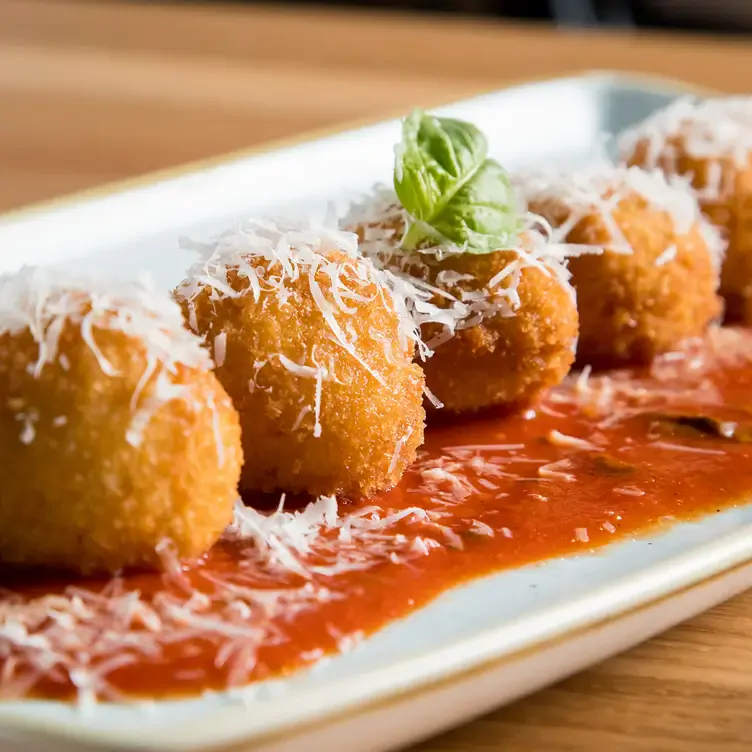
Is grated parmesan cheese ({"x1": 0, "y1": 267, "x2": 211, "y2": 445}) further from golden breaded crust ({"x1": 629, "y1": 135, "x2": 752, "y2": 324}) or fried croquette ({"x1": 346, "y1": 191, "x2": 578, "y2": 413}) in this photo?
golden breaded crust ({"x1": 629, "y1": 135, "x2": 752, "y2": 324})

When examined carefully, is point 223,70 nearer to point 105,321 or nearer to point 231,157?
point 231,157

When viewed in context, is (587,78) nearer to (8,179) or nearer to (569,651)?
(8,179)

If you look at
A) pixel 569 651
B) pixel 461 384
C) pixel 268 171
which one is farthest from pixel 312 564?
pixel 268 171

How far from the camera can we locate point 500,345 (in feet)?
8.62

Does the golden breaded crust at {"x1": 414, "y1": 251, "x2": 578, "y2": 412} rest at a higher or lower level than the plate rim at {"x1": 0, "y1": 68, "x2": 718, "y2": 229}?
lower

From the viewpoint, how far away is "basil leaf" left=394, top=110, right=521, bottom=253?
252 centimetres

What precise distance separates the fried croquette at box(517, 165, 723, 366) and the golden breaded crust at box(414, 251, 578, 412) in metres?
0.24

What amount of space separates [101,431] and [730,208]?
6.31 feet

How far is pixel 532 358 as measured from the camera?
104 inches

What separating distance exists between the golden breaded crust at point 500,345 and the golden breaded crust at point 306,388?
30 centimetres

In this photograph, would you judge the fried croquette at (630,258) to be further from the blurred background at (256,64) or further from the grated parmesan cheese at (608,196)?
the blurred background at (256,64)

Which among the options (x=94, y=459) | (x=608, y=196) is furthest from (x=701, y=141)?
(x=94, y=459)

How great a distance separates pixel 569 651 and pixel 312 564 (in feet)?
1.55

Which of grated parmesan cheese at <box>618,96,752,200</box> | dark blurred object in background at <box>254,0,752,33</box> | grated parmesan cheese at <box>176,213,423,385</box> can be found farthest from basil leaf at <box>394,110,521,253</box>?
dark blurred object in background at <box>254,0,752,33</box>
